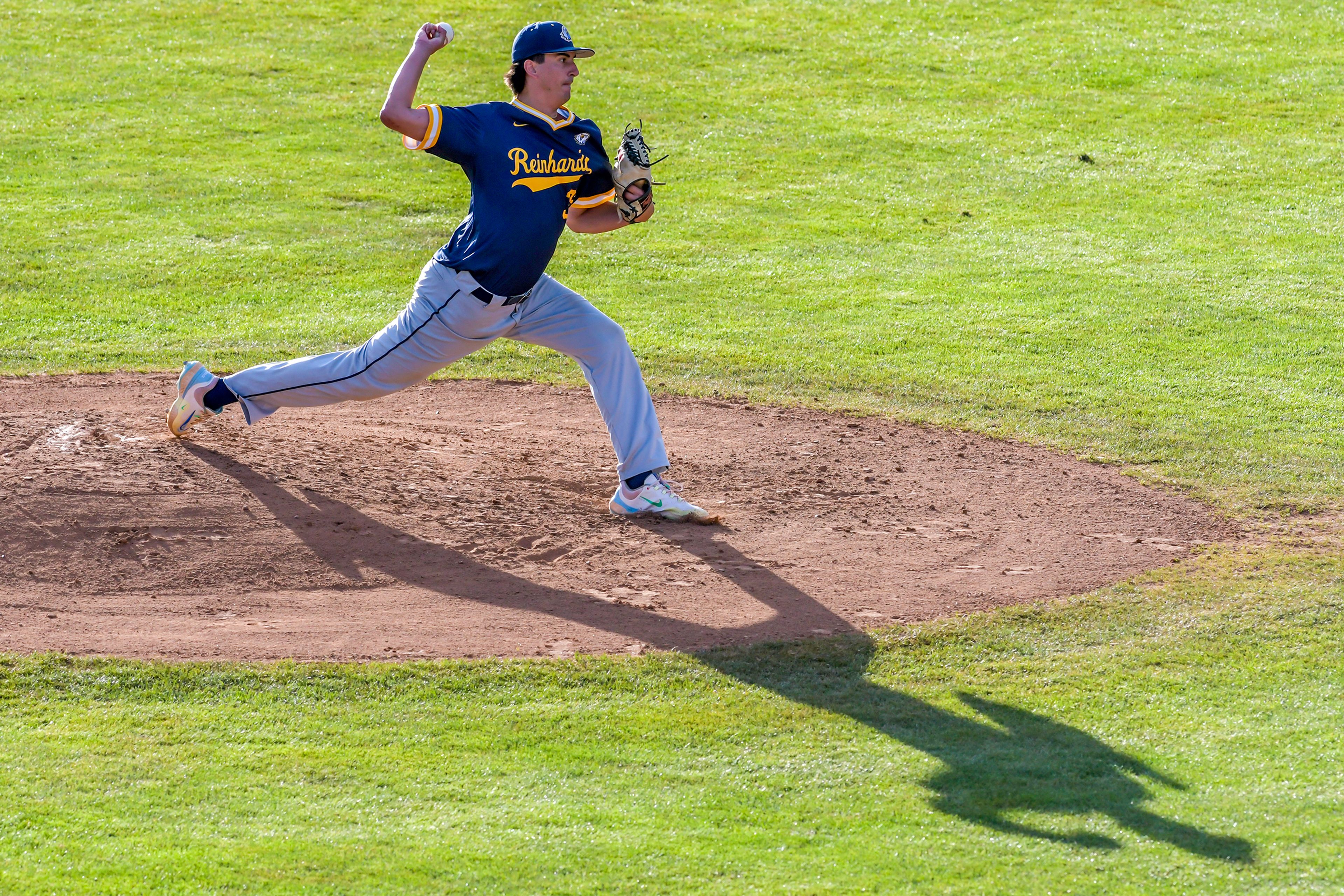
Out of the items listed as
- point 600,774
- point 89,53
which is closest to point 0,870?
point 600,774

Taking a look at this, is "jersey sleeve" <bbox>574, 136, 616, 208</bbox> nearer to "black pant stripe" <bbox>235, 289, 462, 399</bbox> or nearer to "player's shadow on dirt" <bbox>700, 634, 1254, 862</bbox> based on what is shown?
"black pant stripe" <bbox>235, 289, 462, 399</bbox>

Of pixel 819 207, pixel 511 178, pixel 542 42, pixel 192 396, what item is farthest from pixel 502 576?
pixel 819 207

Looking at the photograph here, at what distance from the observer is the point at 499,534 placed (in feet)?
19.8

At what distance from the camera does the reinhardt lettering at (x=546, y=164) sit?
5.63 m

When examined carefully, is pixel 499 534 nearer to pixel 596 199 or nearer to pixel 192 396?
pixel 596 199

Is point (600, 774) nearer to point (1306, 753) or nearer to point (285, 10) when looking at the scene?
point (1306, 753)

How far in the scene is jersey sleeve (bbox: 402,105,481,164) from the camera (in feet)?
17.8

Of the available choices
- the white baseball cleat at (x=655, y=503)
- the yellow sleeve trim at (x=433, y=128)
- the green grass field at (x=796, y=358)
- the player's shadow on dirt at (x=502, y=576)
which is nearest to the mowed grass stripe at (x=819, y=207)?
the green grass field at (x=796, y=358)

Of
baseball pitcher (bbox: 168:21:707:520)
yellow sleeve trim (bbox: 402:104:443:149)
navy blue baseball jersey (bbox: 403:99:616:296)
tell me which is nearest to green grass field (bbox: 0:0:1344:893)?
baseball pitcher (bbox: 168:21:707:520)

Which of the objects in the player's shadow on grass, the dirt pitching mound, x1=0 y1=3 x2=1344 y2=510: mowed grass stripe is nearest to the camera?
the player's shadow on grass

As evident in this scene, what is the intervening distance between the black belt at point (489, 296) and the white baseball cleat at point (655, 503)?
925 millimetres

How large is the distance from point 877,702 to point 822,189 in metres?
7.60

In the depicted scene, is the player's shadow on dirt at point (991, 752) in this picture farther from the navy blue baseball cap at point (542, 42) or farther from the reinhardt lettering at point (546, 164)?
the navy blue baseball cap at point (542, 42)

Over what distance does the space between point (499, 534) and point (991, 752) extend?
7.99 ft
